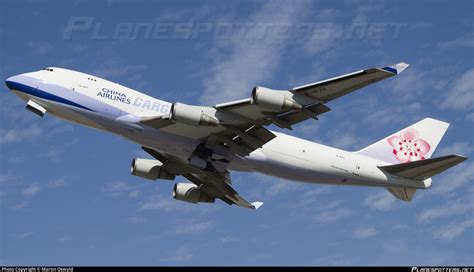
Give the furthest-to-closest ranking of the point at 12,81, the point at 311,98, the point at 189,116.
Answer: the point at 12,81 < the point at 189,116 < the point at 311,98

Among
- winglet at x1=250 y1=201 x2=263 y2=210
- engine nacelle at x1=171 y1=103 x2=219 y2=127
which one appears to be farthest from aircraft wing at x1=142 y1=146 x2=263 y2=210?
engine nacelle at x1=171 y1=103 x2=219 y2=127

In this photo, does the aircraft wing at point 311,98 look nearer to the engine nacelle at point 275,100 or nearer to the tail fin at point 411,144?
the engine nacelle at point 275,100

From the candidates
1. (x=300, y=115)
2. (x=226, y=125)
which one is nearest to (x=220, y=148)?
(x=226, y=125)

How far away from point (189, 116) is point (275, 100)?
497cm

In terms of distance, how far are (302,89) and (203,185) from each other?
15.2 meters

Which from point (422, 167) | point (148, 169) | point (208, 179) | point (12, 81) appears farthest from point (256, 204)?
point (12, 81)

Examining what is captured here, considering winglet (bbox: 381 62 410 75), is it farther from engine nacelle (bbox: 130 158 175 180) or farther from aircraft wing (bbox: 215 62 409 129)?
engine nacelle (bbox: 130 158 175 180)

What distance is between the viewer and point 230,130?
42.6m

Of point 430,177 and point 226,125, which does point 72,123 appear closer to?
point 226,125

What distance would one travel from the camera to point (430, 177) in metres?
46.8

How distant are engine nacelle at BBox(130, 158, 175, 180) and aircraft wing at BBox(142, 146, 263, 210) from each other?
13.8 inches

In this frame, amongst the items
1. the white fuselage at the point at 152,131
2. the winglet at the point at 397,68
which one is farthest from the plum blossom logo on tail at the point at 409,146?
the winglet at the point at 397,68

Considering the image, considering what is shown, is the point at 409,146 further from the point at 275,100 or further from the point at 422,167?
the point at 275,100

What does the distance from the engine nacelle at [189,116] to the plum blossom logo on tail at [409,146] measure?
Result: 15.0m
